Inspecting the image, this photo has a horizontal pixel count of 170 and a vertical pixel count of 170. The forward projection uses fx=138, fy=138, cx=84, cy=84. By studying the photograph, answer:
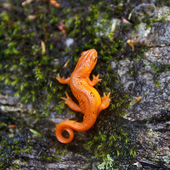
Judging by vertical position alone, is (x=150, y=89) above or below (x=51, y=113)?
above

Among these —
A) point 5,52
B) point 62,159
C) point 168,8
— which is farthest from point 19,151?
point 168,8

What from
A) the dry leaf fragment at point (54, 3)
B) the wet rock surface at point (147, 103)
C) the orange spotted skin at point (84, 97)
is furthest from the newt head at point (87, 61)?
the dry leaf fragment at point (54, 3)

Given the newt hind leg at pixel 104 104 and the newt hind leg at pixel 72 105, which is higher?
the newt hind leg at pixel 104 104

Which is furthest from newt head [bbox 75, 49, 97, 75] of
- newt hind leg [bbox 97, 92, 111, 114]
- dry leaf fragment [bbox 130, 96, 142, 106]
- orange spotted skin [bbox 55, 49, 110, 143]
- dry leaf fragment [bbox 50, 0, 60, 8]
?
dry leaf fragment [bbox 50, 0, 60, 8]

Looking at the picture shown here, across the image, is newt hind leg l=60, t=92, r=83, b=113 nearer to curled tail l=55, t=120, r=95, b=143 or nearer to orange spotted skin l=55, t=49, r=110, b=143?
orange spotted skin l=55, t=49, r=110, b=143

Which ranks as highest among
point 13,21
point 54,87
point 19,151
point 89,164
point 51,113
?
point 13,21

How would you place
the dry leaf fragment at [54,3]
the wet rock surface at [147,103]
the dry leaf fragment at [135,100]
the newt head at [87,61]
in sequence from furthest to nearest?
1. the dry leaf fragment at [54,3]
2. the newt head at [87,61]
3. the dry leaf fragment at [135,100]
4. the wet rock surface at [147,103]

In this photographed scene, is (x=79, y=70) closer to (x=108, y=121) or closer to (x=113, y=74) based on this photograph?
(x=113, y=74)

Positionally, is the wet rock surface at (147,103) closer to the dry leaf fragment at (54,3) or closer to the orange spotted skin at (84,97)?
the orange spotted skin at (84,97)
